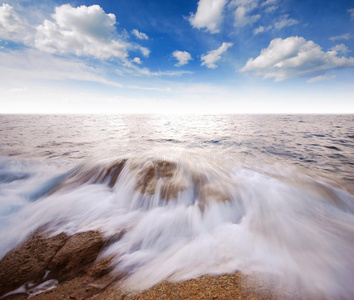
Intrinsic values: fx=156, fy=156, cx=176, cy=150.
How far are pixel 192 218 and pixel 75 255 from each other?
255 cm

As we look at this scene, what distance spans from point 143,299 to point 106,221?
230cm

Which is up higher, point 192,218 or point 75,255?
point 75,255

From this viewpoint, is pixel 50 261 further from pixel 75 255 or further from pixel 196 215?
pixel 196 215

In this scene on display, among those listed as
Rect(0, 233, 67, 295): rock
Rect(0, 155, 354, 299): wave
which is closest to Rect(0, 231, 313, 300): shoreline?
Rect(0, 233, 67, 295): rock

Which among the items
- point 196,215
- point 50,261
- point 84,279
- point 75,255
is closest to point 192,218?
point 196,215

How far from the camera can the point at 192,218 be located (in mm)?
4035

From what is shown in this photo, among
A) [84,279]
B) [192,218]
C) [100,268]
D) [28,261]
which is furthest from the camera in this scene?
[192,218]

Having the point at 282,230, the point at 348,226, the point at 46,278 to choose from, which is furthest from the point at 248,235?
the point at 46,278

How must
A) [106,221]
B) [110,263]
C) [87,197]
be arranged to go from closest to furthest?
[110,263]
[106,221]
[87,197]

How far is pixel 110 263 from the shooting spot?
279cm

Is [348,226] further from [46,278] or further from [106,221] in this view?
[46,278]

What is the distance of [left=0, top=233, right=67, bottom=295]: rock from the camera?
2.52 metres

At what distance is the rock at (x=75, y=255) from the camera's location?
2671mm

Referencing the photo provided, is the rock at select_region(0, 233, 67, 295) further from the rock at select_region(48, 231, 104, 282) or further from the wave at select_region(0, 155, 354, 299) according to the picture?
the wave at select_region(0, 155, 354, 299)
